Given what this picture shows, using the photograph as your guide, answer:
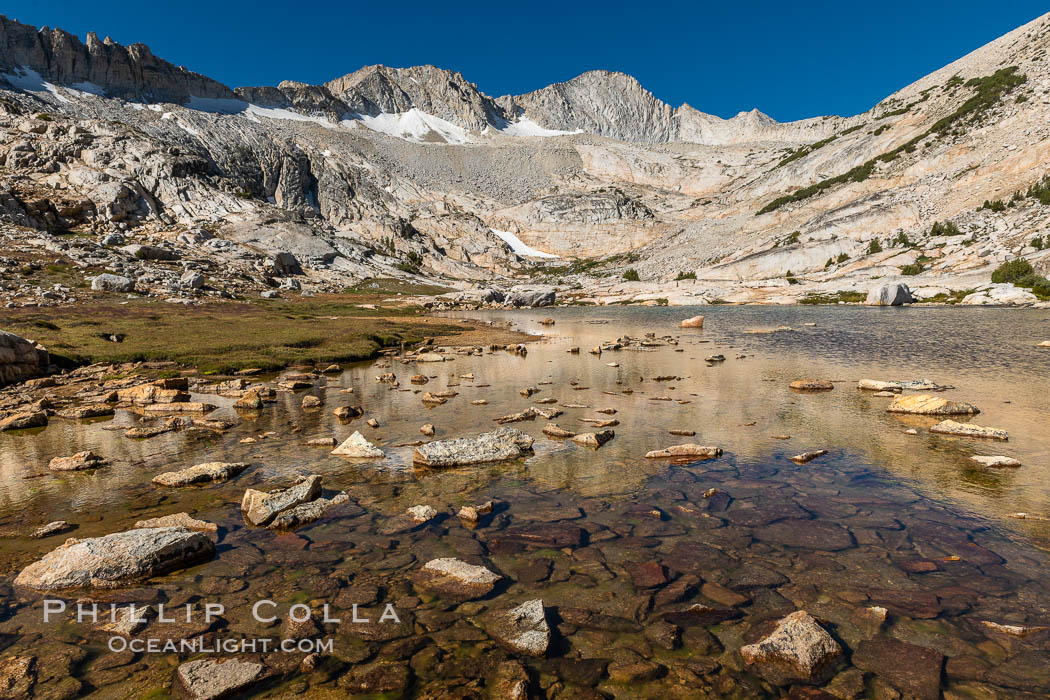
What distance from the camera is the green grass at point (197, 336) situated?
29.1 meters

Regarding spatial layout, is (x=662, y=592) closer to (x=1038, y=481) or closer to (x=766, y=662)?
(x=766, y=662)

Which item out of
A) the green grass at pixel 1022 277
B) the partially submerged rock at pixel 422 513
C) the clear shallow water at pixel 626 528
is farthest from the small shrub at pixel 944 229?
the partially submerged rock at pixel 422 513

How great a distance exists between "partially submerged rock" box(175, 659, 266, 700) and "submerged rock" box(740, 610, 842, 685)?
225 inches

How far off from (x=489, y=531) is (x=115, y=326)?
145ft

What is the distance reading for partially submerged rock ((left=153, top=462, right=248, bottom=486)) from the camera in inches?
472

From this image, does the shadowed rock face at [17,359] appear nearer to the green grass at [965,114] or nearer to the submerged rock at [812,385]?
the submerged rock at [812,385]

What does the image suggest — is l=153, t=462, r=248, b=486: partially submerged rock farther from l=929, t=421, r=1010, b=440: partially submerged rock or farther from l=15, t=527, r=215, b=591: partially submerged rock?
l=929, t=421, r=1010, b=440: partially submerged rock

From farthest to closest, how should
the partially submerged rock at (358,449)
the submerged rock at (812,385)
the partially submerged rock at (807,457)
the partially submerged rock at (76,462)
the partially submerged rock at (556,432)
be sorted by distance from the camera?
the submerged rock at (812,385)
the partially submerged rock at (556,432)
the partially submerged rock at (358,449)
the partially submerged rock at (76,462)
the partially submerged rock at (807,457)

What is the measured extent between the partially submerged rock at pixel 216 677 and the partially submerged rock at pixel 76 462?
418 inches

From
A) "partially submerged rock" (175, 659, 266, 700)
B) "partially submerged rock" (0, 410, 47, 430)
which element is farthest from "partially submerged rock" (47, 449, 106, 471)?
"partially submerged rock" (175, 659, 266, 700)

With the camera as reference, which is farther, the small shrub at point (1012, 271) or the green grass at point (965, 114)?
the green grass at point (965, 114)

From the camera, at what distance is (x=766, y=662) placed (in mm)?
5801

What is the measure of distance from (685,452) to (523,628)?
27.0 feet

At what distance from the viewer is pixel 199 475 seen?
1211 cm
